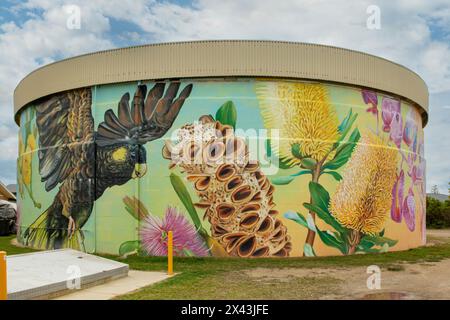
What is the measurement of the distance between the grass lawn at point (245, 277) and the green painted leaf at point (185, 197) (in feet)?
3.76

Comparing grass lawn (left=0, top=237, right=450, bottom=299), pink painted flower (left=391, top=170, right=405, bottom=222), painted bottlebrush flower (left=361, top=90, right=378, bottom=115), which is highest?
painted bottlebrush flower (left=361, top=90, right=378, bottom=115)

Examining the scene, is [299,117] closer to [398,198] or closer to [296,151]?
[296,151]

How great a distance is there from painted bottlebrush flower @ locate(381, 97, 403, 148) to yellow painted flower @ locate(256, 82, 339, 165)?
248 cm

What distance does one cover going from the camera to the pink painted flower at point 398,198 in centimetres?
1686

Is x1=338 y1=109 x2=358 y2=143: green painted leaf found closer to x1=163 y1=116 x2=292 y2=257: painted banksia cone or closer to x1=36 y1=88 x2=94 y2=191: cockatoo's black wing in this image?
x1=163 y1=116 x2=292 y2=257: painted banksia cone

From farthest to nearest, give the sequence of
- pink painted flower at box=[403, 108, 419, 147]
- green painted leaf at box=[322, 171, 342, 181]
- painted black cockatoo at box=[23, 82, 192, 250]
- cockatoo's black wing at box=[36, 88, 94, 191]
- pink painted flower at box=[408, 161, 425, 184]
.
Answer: pink painted flower at box=[408, 161, 425, 184] < pink painted flower at box=[403, 108, 419, 147] < cockatoo's black wing at box=[36, 88, 94, 191] < green painted leaf at box=[322, 171, 342, 181] < painted black cockatoo at box=[23, 82, 192, 250]

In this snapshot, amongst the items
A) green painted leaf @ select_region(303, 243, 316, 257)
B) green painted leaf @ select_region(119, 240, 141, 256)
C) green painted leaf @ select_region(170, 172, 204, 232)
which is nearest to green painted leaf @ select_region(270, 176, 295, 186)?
green painted leaf @ select_region(303, 243, 316, 257)

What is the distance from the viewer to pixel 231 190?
47.7 ft

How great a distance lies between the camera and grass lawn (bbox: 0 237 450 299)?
902cm

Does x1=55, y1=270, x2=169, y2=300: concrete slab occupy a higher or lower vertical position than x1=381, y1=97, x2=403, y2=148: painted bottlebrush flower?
lower

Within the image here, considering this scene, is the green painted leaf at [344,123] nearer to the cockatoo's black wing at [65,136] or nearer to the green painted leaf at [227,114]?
the green painted leaf at [227,114]

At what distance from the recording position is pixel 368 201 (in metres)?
16.0

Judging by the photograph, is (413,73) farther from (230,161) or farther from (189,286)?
(189,286)

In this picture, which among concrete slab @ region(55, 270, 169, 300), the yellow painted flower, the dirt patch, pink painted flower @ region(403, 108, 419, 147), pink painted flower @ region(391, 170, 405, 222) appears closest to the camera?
concrete slab @ region(55, 270, 169, 300)
